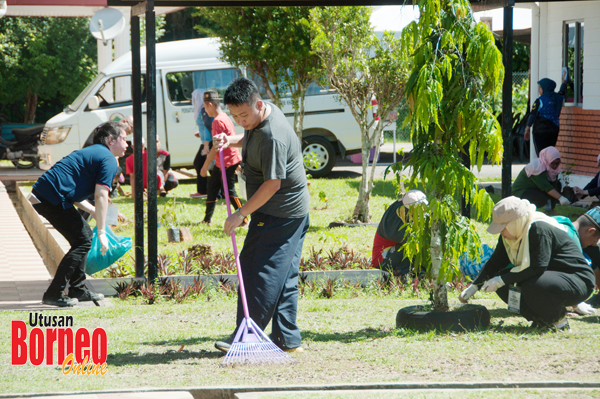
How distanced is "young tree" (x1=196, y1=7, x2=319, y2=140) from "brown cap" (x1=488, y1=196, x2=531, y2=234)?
6.25 m

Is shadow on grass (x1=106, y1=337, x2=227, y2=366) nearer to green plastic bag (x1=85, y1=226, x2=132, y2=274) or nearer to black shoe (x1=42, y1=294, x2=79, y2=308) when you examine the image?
black shoe (x1=42, y1=294, x2=79, y2=308)

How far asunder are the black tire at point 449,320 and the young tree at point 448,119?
230 mm

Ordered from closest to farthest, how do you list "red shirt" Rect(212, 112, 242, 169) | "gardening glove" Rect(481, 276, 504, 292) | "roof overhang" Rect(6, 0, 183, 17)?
Result: "gardening glove" Rect(481, 276, 504, 292) → "roof overhang" Rect(6, 0, 183, 17) → "red shirt" Rect(212, 112, 242, 169)

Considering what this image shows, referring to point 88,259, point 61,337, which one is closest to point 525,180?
point 88,259

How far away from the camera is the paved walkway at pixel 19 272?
6.06m

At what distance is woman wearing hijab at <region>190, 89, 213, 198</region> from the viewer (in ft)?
34.9

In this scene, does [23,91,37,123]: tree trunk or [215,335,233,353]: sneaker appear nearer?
[215,335,233,353]: sneaker

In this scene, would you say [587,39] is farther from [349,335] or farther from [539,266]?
[349,335]

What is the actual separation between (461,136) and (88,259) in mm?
3438

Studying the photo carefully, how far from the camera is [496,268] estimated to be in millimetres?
5223

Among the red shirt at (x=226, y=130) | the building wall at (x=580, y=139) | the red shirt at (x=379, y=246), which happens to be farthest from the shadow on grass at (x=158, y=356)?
the building wall at (x=580, y=139)

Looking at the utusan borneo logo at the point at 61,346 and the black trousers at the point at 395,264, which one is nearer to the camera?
the utusan borneo logo at the point at 61,346

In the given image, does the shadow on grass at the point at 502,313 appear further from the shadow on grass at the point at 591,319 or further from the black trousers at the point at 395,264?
the black trousers at the point at 395,264

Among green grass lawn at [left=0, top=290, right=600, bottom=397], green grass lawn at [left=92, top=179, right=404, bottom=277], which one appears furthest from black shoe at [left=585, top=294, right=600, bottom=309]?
green grass lawn at [left=92, top=179, right=404, bottom=277]
